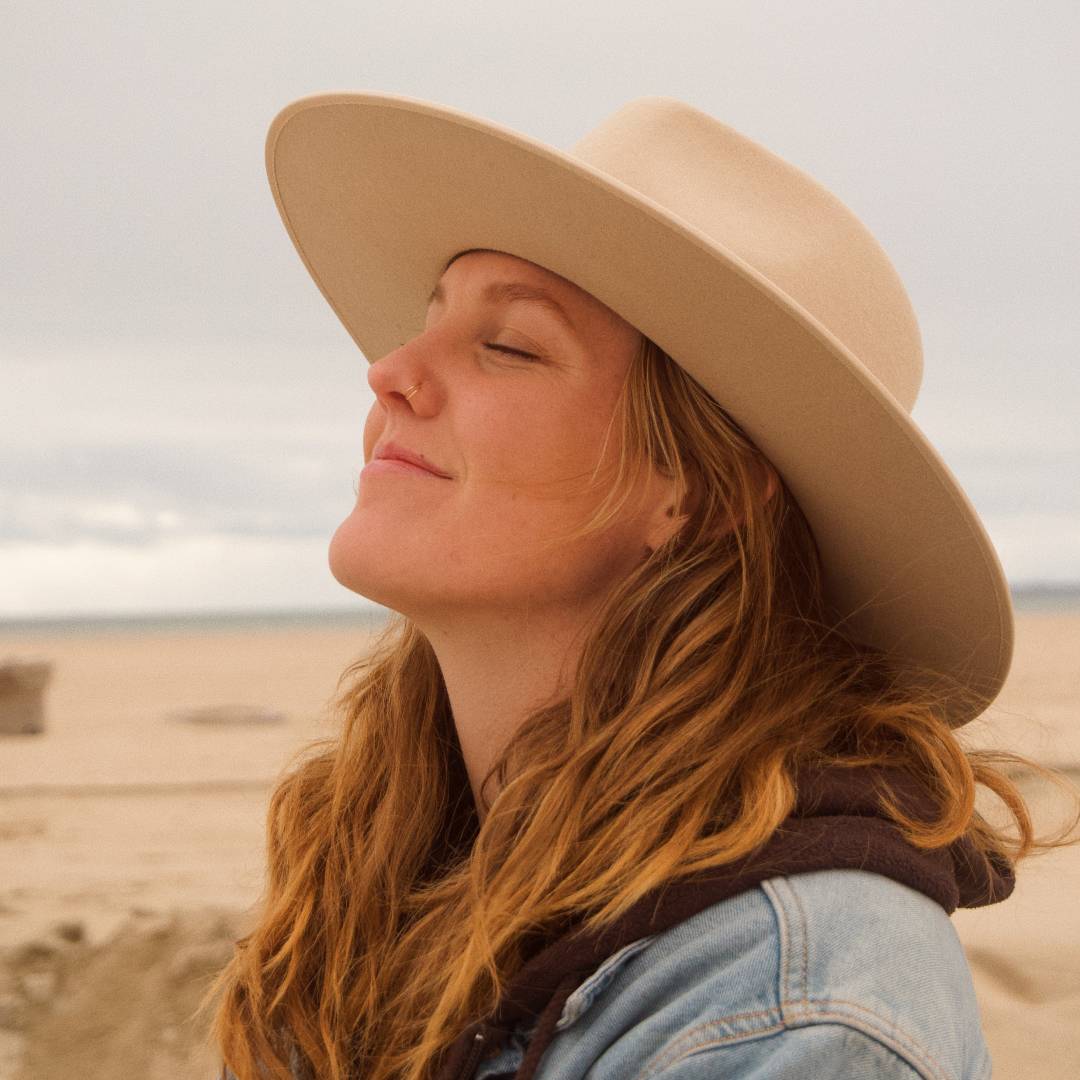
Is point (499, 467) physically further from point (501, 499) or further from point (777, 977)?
point (777, 977)

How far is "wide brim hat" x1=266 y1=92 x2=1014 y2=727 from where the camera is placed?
1.62m

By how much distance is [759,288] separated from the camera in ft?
5.14

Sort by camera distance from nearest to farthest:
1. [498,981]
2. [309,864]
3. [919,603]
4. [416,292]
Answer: [498,981] → [919,603] → [309,864] → [416,292]

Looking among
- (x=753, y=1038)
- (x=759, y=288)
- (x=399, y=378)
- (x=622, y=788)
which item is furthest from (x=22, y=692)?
(x=753, y=1038)

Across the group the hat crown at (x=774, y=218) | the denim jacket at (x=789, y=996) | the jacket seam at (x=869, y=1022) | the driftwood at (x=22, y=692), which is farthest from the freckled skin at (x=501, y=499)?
the driftwood at (x=22, y=692)

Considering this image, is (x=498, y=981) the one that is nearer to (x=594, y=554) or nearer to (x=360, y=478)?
(x=594, y=554)

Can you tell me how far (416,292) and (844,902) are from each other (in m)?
1.47

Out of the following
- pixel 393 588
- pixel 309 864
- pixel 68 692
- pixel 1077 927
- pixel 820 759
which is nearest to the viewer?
pixel 820 759

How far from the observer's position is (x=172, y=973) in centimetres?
390

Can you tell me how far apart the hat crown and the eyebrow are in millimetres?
212

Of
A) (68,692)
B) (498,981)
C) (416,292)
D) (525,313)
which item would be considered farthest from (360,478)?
(68,692)

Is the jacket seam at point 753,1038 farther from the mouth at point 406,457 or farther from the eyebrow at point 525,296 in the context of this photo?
the eyebrow at point 525,296

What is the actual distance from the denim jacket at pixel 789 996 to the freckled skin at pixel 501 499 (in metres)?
0.59

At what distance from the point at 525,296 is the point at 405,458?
1.07ft
